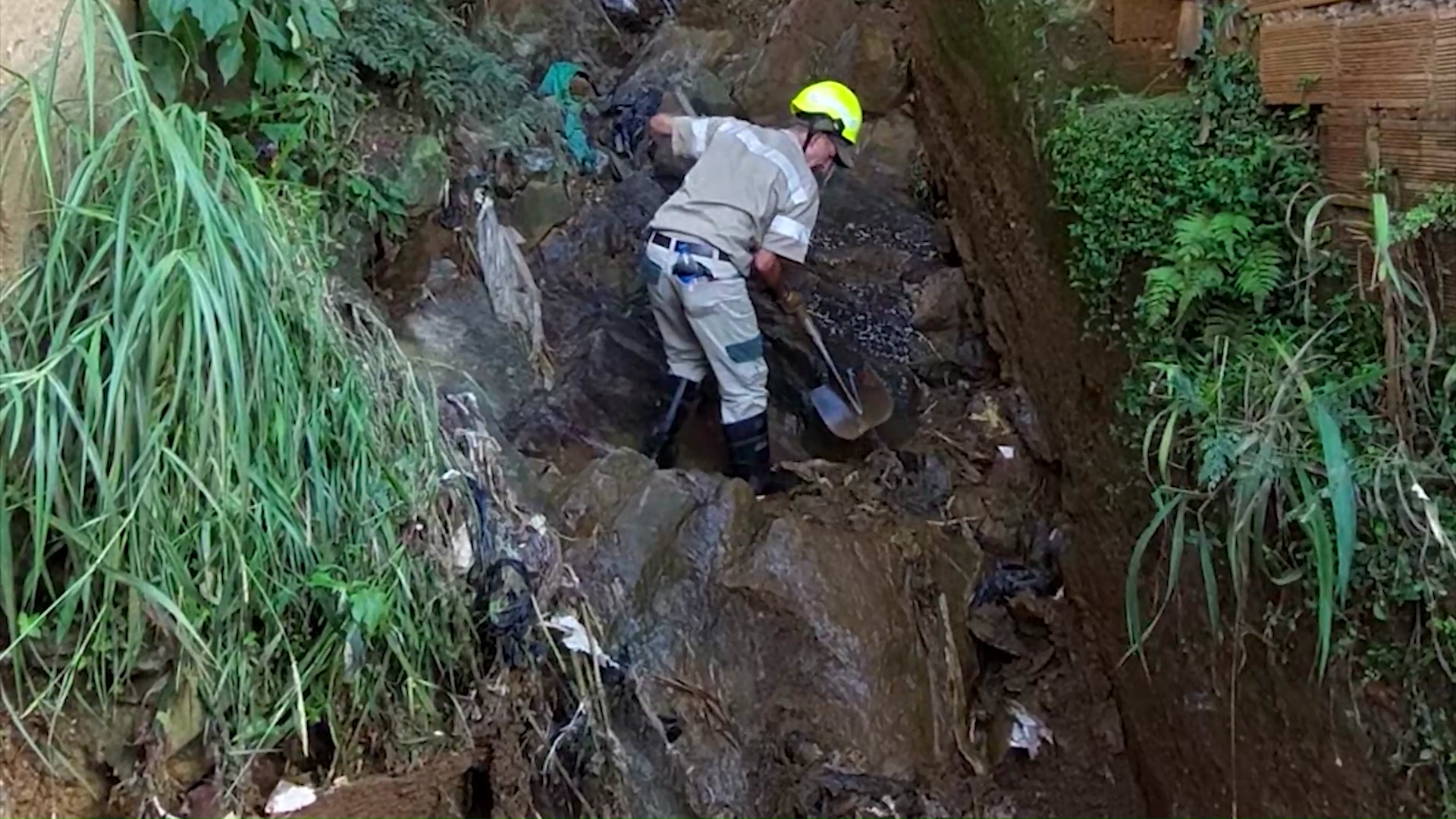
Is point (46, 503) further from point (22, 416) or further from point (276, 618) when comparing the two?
point (276, 618)

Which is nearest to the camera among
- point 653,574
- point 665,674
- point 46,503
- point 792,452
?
point 46,503

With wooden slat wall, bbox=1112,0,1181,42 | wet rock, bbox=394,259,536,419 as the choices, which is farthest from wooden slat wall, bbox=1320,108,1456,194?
wet rock, bbox=394,259,536,419

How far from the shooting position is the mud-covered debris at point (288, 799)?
7.06 feet

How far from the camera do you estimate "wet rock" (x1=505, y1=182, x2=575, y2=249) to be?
13.3 ft

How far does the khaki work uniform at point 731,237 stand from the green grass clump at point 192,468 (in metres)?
1.61

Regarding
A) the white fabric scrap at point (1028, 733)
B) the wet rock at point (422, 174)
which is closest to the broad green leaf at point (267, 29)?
the wet rock at point (422, 174)

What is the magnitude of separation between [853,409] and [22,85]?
2773 mm

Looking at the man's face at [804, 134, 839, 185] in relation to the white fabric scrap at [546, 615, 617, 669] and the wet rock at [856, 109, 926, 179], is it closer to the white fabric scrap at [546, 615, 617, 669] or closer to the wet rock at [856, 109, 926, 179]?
the wet rock at [856, 109, 926, 179]

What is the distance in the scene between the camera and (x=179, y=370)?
203 centimetres

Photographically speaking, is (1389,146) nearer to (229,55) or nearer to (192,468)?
(192,468)

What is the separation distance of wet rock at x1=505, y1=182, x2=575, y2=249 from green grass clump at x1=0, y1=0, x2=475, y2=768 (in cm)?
176

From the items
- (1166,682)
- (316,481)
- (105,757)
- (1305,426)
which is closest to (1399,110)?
(1305,426)

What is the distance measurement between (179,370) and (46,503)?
32cm

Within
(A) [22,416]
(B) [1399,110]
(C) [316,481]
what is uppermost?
(B) [1399,110]
